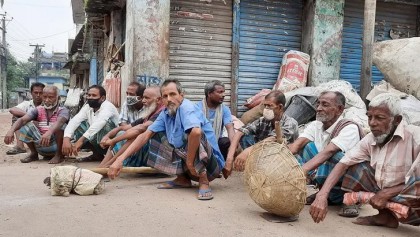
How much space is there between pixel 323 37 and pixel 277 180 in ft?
15.6

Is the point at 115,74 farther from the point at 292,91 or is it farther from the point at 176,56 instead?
the point at 292,91

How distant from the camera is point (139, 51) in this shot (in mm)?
5711

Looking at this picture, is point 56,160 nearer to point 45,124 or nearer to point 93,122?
point 45,124

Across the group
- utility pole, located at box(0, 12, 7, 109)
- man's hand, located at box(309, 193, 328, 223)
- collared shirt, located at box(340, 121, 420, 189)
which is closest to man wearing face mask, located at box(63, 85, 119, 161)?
man's hand, located at box(309, 193, 328, 223)

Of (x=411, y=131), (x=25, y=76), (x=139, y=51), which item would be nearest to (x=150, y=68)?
(x=139, y=51)

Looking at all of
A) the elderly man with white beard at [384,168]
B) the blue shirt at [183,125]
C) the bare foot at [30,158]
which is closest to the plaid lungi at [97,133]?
the bare foot at [30,158]

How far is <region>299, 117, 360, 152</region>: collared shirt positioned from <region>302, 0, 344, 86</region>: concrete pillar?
3.57 m

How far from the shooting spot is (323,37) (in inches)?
262

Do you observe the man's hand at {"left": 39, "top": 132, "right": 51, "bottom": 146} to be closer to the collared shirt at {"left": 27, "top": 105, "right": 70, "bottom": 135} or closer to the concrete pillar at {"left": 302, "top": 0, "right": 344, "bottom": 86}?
the collared shirt at {"left": 27, "top": 105, "right": 70, "bottom": 135}

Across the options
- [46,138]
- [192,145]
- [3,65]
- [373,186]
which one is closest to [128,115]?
[46,138]

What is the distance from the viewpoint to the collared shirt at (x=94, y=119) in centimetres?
445

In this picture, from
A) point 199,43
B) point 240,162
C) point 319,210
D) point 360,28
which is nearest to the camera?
point 319,210

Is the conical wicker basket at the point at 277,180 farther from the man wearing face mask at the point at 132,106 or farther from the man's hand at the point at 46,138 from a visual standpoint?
the man's hand at the point at 46,138

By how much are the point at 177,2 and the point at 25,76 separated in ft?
152
